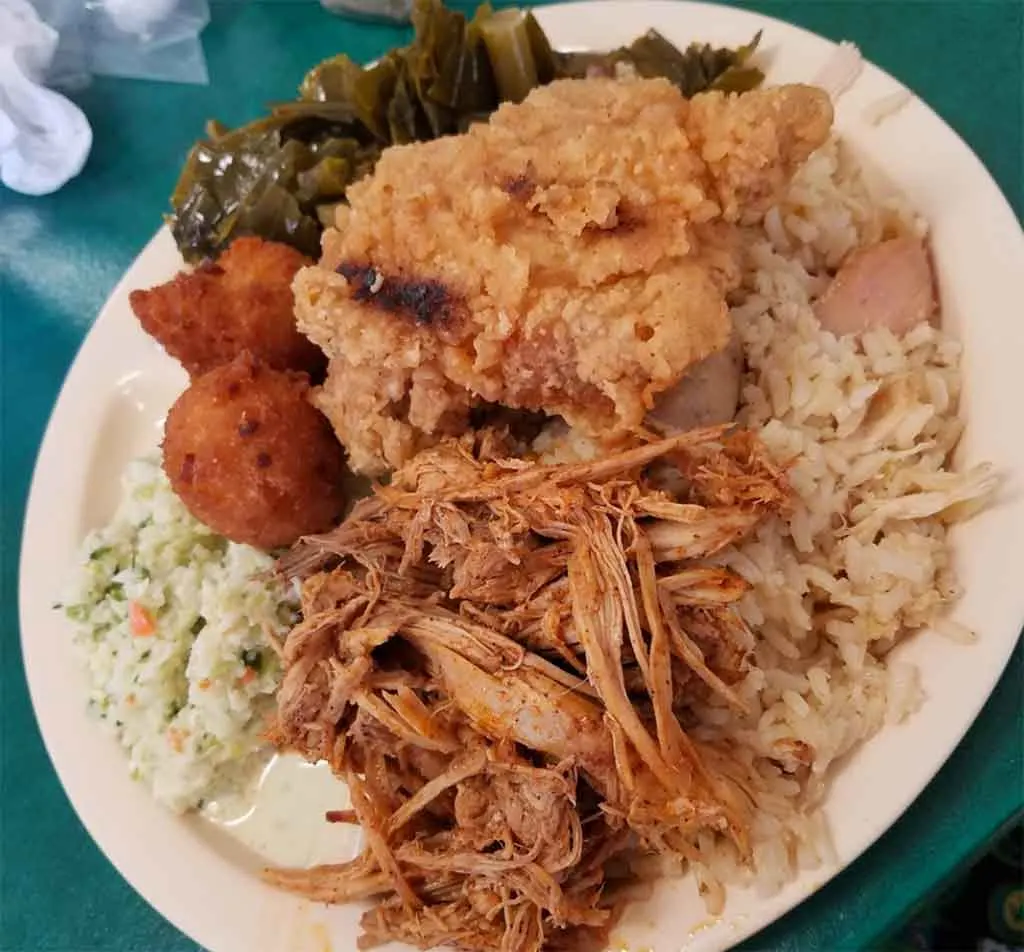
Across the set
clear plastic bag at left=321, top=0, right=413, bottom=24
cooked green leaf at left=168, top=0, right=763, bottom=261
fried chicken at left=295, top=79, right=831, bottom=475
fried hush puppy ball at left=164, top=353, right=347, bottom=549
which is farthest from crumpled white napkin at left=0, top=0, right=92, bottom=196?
fried chicken at left=295, top=79, right=831, bottom=475

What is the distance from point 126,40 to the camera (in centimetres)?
379

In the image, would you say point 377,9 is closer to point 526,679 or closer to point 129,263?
point 129,263

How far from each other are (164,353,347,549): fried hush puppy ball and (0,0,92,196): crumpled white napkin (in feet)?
5.44

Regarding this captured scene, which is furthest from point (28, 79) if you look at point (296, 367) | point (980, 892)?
point (980, 892)

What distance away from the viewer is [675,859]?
1951 mm

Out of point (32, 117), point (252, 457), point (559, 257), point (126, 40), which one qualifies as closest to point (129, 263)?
point (32, 117)

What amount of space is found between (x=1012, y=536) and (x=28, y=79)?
3.39 m

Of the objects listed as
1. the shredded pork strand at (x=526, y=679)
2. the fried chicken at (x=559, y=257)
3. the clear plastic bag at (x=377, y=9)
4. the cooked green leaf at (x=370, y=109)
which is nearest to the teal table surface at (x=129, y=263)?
the clear plastic bag at (x=377, y=9)

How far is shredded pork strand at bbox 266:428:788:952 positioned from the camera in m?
1.83

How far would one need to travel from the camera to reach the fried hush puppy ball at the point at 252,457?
239 centimetres

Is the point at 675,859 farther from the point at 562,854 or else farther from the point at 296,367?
the point at 296,367

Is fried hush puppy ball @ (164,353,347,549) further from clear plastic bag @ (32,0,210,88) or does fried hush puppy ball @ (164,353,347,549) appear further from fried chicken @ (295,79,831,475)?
clear plastic bag @ (32,0,210,88)

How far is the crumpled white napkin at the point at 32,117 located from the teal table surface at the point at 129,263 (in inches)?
3.6

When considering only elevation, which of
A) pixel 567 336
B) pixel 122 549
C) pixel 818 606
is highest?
pixel 567 336
